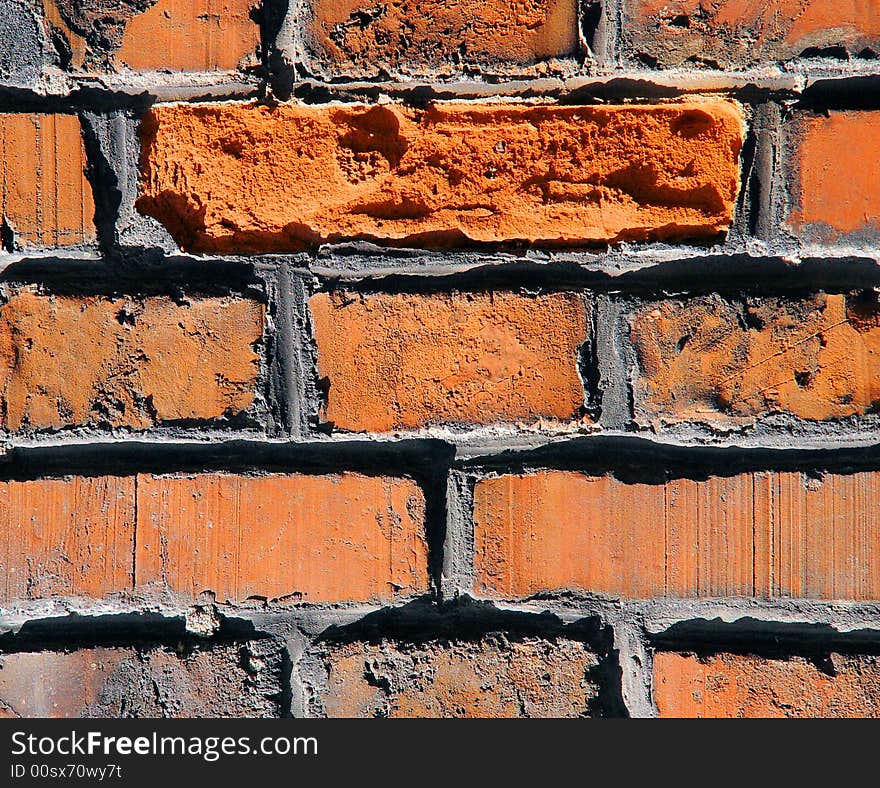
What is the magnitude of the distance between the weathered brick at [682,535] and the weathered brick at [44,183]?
15.6 inches

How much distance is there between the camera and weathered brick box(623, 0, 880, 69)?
540 millimetres

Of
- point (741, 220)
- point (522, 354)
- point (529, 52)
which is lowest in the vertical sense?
point (522, 354)

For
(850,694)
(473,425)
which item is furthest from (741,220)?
(850,694)

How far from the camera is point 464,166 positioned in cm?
55

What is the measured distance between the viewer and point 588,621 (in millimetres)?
576

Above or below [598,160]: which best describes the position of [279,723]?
below

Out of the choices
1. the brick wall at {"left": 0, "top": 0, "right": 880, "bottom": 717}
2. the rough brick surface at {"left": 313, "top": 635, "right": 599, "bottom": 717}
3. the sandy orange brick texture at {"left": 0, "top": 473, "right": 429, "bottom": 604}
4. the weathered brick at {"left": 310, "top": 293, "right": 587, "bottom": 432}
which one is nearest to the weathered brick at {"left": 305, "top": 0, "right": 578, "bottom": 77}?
the brick wall at {"left": 0, "top": 0, "right": 880, "bottom": 717}

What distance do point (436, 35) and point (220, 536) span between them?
440 mm

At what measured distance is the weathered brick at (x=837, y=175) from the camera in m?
0.54

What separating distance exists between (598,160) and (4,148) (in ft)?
1.58

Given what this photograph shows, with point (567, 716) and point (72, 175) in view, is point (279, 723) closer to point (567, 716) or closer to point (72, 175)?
point (567, 716)

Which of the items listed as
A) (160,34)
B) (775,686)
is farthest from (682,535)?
(160,34)

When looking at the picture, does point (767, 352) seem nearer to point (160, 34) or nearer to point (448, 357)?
point (448, 357)

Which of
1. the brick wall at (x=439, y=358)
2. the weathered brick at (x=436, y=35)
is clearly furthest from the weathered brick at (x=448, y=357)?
the weathered brick at (x=436, y=35)
